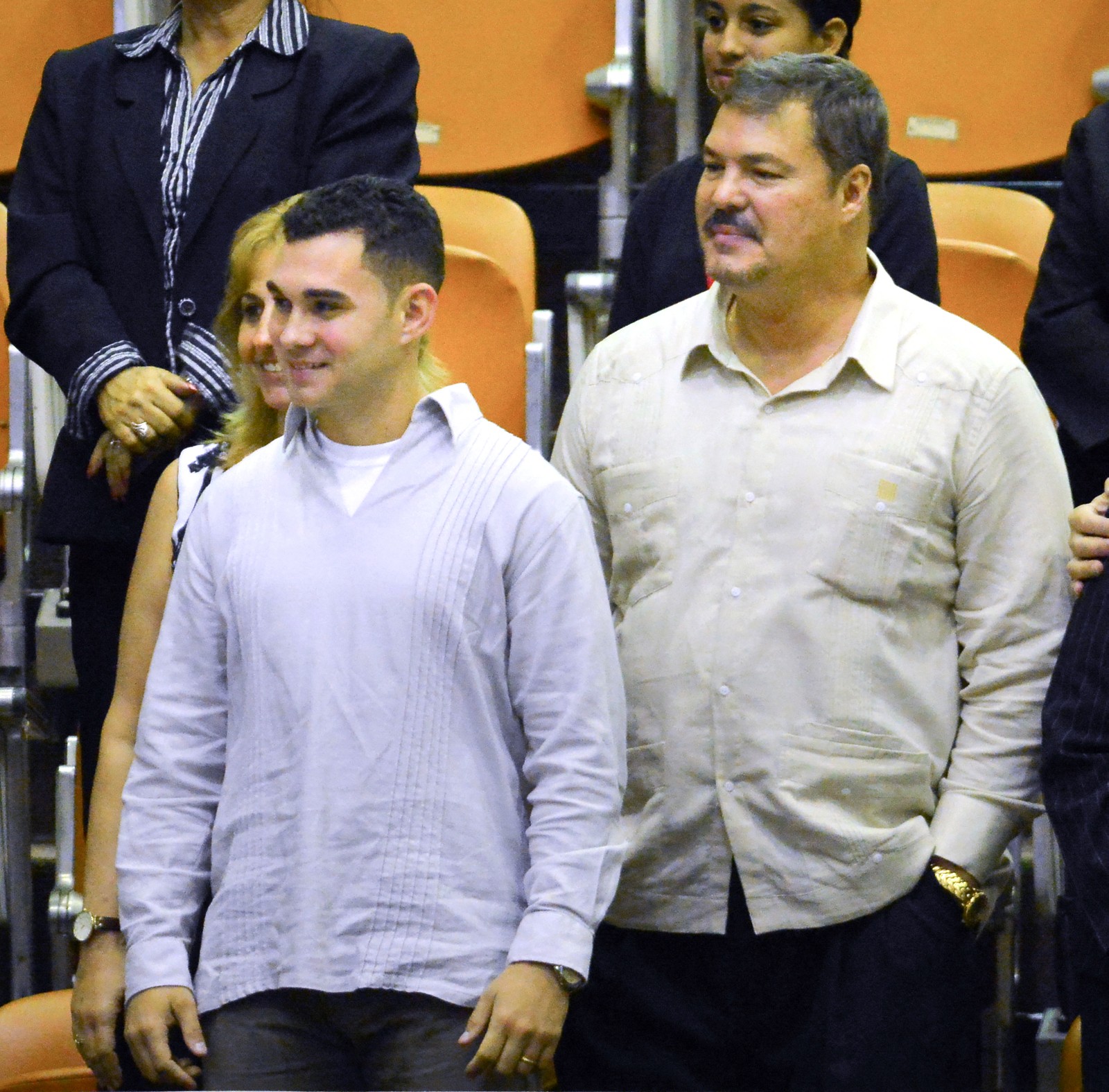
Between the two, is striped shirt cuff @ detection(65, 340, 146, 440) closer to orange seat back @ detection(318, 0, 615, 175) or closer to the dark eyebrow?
the dark eyebrow

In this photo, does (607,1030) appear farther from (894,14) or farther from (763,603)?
(894,14)

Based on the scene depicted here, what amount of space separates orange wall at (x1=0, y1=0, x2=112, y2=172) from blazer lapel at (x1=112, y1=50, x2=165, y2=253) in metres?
0.93

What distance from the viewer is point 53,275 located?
206cm

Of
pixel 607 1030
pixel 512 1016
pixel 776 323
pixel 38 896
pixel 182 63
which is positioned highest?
pixel 182 63

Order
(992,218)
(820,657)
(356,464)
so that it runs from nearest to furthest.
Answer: (356,464), (820,657), (992,218)

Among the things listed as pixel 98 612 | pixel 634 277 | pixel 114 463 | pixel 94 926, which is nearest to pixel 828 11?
pixel 634 277

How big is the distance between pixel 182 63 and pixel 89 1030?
3.63ft

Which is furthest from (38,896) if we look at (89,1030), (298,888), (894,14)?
(894,14)

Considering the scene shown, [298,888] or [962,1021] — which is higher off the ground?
[298,888]

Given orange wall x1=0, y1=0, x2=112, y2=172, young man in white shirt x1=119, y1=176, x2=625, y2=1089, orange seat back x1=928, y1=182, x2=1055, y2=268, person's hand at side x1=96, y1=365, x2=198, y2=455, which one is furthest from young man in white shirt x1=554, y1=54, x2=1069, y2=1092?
orange wall x1=0, y1=0, x2=112, y2=172

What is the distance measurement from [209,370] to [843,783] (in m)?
0.81

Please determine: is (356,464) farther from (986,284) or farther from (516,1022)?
(986,284)

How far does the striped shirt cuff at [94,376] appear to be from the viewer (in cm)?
199

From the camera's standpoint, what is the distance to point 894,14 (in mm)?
2918
